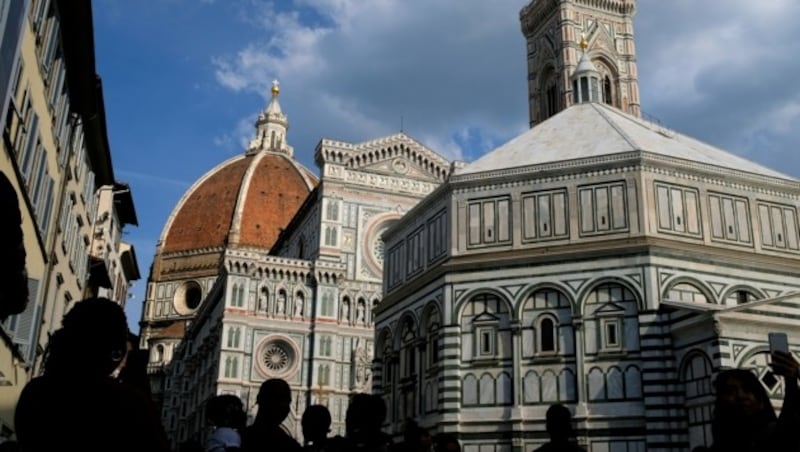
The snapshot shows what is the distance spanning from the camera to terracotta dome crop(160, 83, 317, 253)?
268ft

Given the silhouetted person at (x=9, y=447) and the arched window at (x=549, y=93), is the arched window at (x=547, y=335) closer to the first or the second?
the silhouetted person at (x=9, y=447)

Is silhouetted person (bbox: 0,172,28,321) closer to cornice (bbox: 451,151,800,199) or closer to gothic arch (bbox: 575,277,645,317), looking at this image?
gothic arch (bbox: 575,277,645,317)

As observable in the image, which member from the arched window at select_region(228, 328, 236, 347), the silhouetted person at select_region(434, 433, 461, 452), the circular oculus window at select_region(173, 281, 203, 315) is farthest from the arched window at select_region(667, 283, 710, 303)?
the circular oculus window at select_region(173, 281, 203, 315)

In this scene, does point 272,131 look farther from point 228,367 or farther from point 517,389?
point 517,389

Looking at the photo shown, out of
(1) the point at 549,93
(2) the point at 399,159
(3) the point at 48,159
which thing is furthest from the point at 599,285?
(1) the point at 549,93

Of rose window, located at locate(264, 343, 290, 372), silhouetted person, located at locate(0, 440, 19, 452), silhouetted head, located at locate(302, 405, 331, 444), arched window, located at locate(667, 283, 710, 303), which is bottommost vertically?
silhouetted person, located at locate(0, 440, 19, 452)

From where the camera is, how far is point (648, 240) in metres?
22.5

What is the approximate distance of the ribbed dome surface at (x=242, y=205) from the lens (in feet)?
268

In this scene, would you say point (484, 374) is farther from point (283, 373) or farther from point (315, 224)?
point (315, 224)

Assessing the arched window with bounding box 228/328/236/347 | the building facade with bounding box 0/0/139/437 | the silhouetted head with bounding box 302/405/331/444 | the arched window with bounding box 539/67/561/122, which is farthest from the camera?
the arched window with bounding box 539/67/561/122

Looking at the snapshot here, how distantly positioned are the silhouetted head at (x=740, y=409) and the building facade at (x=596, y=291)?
1702 centimetres

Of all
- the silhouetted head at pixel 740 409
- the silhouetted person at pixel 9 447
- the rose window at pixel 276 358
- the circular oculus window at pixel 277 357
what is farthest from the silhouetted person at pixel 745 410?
the rose window at pixel 276 358

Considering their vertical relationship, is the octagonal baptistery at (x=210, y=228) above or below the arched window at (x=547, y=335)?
above

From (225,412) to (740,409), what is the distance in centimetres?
385
